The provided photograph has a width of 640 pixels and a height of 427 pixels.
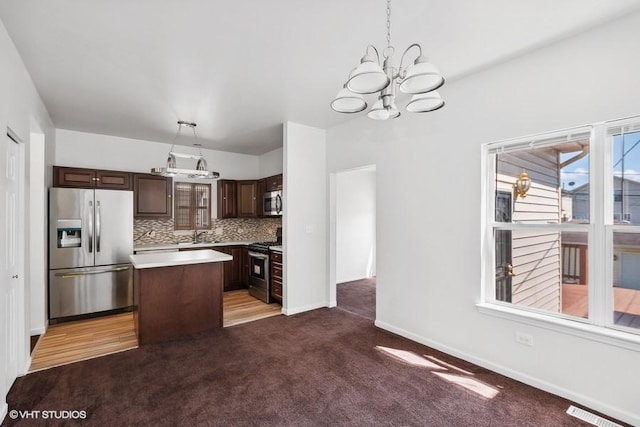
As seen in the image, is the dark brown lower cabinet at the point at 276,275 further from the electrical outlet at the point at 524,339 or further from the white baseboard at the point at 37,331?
the electrical outlet at the point at 524,339

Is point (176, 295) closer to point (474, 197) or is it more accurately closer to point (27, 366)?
point (27, 366)

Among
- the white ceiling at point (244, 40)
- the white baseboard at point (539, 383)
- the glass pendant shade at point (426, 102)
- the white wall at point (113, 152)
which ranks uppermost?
the white ceiling at point (244, 40)

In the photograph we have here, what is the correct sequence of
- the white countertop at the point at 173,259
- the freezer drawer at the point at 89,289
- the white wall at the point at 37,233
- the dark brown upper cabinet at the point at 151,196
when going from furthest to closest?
the dark brown upper cabinet at the point at 151,196
the freezer drawer at the point at 89,289
the white wall at the point at 37,233
the white countertop at the point at 173,259

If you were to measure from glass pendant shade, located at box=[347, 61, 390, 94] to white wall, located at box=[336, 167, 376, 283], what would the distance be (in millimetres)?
4665

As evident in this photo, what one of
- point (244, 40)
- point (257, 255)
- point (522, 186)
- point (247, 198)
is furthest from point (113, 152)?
point (522, 186)

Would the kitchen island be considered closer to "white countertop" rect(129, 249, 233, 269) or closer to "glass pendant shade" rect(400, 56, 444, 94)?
"white countertop" rect(129, 249, 233, 269)

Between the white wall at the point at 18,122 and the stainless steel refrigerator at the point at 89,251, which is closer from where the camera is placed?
the white wall at the point at 18,122

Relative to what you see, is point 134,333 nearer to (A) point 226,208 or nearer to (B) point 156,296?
(B) point 156,296

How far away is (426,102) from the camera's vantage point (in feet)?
6.20

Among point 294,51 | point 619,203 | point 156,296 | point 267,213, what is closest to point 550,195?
point 619,203

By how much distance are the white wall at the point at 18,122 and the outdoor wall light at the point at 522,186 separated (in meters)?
4.12

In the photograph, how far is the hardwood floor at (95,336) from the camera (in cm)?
313

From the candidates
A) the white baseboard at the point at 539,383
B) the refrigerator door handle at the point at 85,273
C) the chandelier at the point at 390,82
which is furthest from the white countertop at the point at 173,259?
the chandelier at the point at 390,82

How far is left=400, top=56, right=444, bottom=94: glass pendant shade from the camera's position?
5.08 ft
